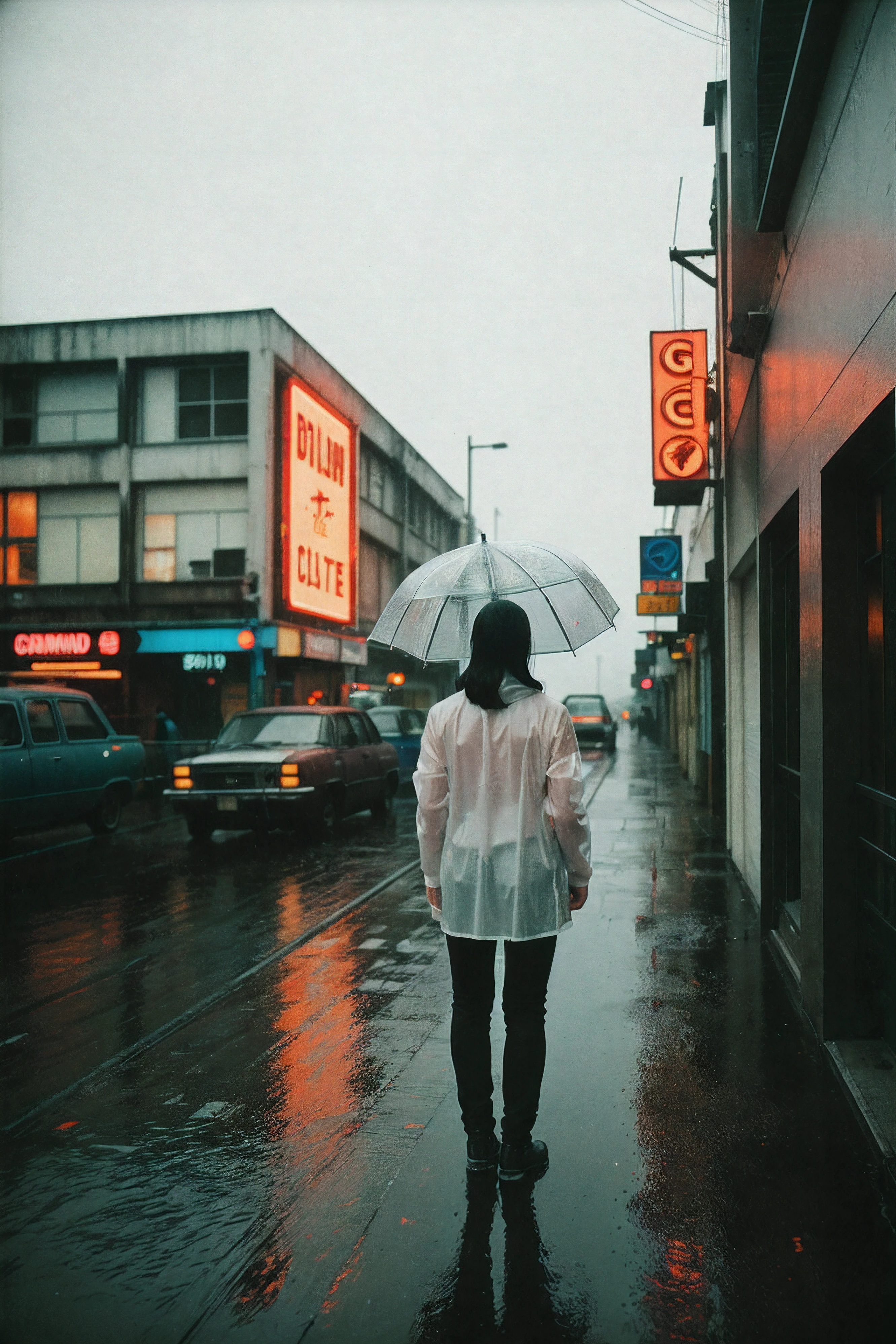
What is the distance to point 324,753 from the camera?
12.3 metres

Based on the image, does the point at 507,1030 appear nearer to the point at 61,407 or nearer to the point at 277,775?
the point at 277,775

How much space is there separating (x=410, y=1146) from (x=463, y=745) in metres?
1.56

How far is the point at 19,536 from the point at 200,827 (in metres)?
16.6

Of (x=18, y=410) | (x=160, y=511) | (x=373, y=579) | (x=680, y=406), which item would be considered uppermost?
(x=18, y=410)

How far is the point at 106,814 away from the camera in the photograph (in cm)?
1260

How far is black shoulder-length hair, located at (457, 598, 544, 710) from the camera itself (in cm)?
345

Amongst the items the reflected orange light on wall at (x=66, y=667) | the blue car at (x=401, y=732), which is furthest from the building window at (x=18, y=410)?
the blue car at (x=401, y=732)

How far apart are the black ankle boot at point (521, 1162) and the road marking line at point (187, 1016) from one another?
6.62ft

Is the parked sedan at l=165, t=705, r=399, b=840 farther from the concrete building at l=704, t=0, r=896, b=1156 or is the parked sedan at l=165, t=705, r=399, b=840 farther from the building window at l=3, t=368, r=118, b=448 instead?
the building window at l=3, t=368, r=118, b=448

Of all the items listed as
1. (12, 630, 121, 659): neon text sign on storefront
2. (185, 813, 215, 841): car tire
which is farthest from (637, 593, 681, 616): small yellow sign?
(12, 630, 121, 659): neon text sign on storefront

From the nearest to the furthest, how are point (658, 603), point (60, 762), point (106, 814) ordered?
1. point (60, 762)
2. point (106, 814)
3. point (658, 603)

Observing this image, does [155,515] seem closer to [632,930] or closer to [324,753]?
[324,753]

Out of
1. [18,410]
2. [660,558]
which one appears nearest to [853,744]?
[660,558]

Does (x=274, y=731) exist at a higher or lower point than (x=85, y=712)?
lower
